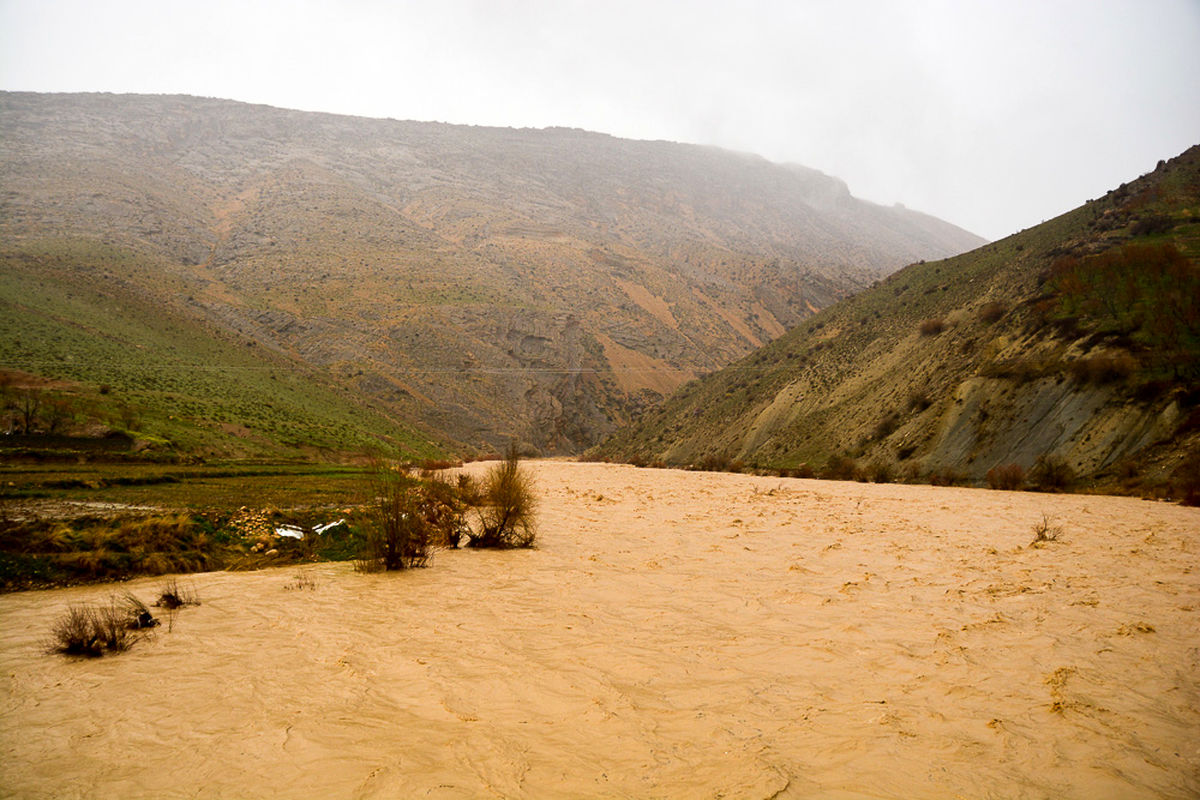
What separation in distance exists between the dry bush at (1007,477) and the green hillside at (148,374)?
105 feet

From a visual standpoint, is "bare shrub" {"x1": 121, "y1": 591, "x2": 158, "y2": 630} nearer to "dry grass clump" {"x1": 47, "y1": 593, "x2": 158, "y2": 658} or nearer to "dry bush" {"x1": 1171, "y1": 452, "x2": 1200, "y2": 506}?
"dry grass clump" {"x1": 47, "y1": 593, "x2": 158, "y2": 658}

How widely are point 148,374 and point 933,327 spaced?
47031mm

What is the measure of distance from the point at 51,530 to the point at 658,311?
86456 mm

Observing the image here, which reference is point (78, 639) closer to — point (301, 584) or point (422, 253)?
point (301, 584)

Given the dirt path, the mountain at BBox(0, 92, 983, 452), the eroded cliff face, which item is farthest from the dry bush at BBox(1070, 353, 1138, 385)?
the mountain at BBox(0, 92, 983, 452)

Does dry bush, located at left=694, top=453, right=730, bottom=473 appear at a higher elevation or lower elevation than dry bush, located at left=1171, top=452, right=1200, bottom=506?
lower

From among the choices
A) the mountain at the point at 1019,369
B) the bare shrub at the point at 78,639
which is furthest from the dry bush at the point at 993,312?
the bare shrub at the point at 78,639

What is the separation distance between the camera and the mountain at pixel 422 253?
207 feet

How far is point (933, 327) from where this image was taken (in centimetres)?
3694

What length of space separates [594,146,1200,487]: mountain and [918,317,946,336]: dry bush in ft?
0.32

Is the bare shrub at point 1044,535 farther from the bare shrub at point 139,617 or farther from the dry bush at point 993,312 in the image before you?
the dry bush at point 993,312

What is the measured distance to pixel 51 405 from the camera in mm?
24672

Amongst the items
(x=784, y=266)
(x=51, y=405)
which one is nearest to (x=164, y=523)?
(x=51, y=405)

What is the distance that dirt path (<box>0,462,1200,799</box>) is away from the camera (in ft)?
14.1
